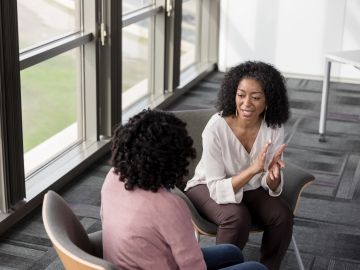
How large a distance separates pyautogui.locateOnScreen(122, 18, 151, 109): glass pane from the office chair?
81.6 inches

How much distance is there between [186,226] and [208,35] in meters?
5.23

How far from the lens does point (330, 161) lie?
465 centimetres

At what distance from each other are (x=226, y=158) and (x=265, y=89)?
1.08 feet

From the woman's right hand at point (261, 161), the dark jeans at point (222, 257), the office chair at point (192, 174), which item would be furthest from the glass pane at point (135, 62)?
the dark jeans at point (222, 257)

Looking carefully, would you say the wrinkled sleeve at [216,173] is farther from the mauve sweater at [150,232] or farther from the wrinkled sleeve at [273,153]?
the mauve sweater at [150,232]

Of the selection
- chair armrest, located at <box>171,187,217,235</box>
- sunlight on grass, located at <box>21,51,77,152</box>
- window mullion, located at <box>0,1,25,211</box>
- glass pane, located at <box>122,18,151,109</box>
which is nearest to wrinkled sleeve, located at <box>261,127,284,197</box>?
chair armrest, located at <box>171,187,217,235</box>

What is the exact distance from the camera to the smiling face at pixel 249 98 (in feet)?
9.15

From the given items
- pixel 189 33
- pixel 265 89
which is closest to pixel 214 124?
pixel 265 89

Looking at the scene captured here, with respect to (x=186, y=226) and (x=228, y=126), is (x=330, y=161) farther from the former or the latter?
(x=186, y=226)

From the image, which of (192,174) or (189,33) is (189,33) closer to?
(189,33)

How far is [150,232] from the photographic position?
1879 millimetres

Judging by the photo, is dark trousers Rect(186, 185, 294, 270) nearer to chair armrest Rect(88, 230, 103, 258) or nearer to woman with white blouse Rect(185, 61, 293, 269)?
woman with white blouse Rect(185, 61, 293, 269)

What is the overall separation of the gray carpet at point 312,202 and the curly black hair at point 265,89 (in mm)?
815

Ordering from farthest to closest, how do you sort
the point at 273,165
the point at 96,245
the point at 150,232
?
the point at 273,165, the point at 96,245, the point at 150,232
